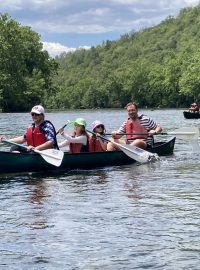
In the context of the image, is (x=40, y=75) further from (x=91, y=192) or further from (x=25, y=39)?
(x=91, y=192)

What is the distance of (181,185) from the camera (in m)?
11.0

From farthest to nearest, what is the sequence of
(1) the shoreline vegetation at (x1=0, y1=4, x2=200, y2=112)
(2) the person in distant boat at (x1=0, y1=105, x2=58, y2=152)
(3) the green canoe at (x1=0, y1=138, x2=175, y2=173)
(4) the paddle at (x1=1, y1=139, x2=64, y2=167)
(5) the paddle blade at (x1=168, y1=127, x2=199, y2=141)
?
(1) the shoreline vegetation at (x1=0, y1=4, x2=200, y2=112) < (5) the paddle blade at (x1=168, y1=127, x2=199, y2=141) < (2) the person in distant boat at (x1=0, y1=105, x2=58, y2=152) < (4) the paddle at (x1=1, y1=139, x2=64, y2=167) < (3) the green canoe at (x1=0, y1=138, x2=175, y2=173)

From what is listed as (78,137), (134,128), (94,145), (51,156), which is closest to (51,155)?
(51,156)

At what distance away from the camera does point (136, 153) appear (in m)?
14.7

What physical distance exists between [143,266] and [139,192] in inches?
169

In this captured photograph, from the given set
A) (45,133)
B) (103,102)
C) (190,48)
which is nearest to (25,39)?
(190,48)

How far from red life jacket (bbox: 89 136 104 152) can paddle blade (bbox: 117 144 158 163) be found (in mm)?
492

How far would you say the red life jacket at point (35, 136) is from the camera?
12539 mm

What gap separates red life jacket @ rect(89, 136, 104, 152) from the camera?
1405 cm

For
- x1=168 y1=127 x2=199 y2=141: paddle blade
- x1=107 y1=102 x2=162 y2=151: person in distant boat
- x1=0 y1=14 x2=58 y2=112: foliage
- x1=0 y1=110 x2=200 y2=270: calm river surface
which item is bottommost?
x1=0 y1=110 x2=200 y2=270: calm river surface

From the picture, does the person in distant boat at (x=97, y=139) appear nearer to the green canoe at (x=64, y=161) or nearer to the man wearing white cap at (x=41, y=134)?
Result: the green canoe at (x=64, y=161)

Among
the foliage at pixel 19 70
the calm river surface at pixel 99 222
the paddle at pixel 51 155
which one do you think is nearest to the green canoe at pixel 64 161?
the paddle at pixel 51 155

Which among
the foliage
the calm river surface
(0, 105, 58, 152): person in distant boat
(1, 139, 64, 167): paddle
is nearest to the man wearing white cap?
(0, 105, 58, 152): person in distant boat

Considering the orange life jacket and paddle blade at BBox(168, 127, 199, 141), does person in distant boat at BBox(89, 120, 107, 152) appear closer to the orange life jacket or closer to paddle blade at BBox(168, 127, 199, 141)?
the orange life jacket
